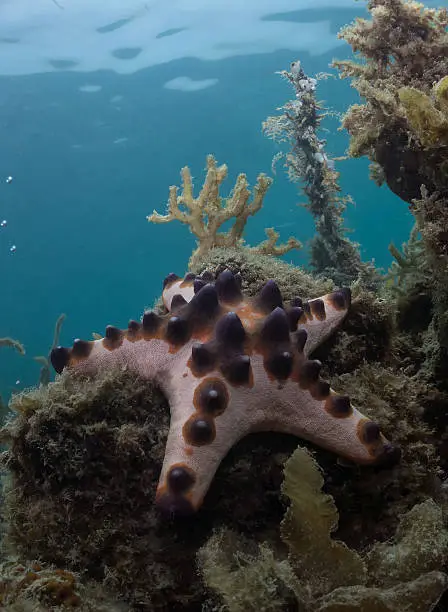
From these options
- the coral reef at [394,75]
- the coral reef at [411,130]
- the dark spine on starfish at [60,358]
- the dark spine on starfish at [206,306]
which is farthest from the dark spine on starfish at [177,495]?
the coral reef at [394,75]

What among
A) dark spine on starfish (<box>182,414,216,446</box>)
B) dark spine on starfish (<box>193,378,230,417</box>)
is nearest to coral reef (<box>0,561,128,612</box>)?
dark spine on starfish (<box>182,414,216,446</box>)

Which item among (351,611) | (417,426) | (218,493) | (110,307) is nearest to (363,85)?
(417,426)

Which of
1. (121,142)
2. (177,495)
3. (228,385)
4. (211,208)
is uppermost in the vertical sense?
(228,385)

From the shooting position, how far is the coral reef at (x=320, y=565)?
6.89 feet

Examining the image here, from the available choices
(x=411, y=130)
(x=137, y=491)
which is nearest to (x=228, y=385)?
(x=137, y=491)

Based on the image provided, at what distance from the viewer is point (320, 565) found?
7.65 feet

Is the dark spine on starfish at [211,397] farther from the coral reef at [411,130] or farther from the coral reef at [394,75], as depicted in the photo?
the coral reef at [394,75]

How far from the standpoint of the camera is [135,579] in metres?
2.51

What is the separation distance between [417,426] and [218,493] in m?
1.47

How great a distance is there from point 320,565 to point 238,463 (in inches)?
27.0

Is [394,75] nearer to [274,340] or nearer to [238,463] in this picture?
[274,340]

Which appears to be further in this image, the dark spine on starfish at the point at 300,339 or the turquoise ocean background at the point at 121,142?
the turquoise ocean background at the point at 121,142

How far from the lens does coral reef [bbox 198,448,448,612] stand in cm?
210

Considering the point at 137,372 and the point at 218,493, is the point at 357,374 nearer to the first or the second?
the point at 218,493
